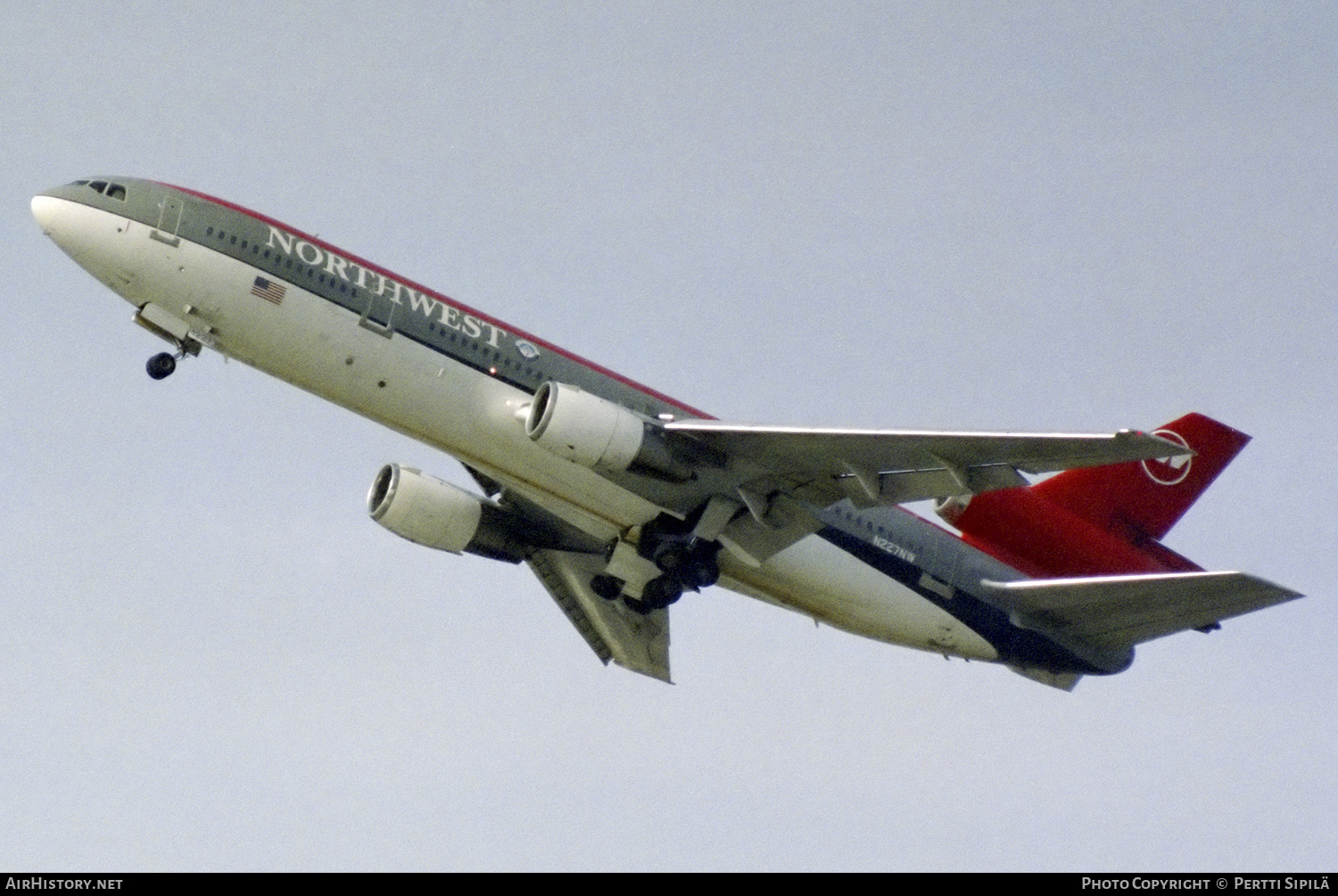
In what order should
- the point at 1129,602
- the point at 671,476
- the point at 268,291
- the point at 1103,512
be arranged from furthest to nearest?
1. the point at 1103,512
2. the point at 1129,602
3. the point at 671,476
4. the point at 268,291

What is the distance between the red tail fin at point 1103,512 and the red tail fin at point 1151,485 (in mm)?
21

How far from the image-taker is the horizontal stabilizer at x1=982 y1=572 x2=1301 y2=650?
37375mm

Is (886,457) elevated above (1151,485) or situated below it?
below

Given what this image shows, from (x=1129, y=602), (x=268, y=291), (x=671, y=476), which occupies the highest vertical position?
(x=268, y=291)

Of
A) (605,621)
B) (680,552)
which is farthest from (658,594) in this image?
(605,621)

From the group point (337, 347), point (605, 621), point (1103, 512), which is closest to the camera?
point (337, 347)

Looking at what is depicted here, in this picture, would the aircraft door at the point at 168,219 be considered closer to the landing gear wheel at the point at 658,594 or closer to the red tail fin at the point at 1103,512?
the landing gear wheel at the point at 658,594

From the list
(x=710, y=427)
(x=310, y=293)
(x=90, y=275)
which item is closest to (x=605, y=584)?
(x=710, y=427)

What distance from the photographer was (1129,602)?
40062 millimetres

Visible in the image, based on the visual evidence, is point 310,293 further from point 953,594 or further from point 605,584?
point 953,594

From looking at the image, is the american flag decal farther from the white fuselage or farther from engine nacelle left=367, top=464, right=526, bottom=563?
engine nacelle left=367, top=464, right=526, bottom=563

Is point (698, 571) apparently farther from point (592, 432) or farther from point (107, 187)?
point (107, 187)

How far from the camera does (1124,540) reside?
143 ft

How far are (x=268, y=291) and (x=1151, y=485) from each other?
21.0 metres
